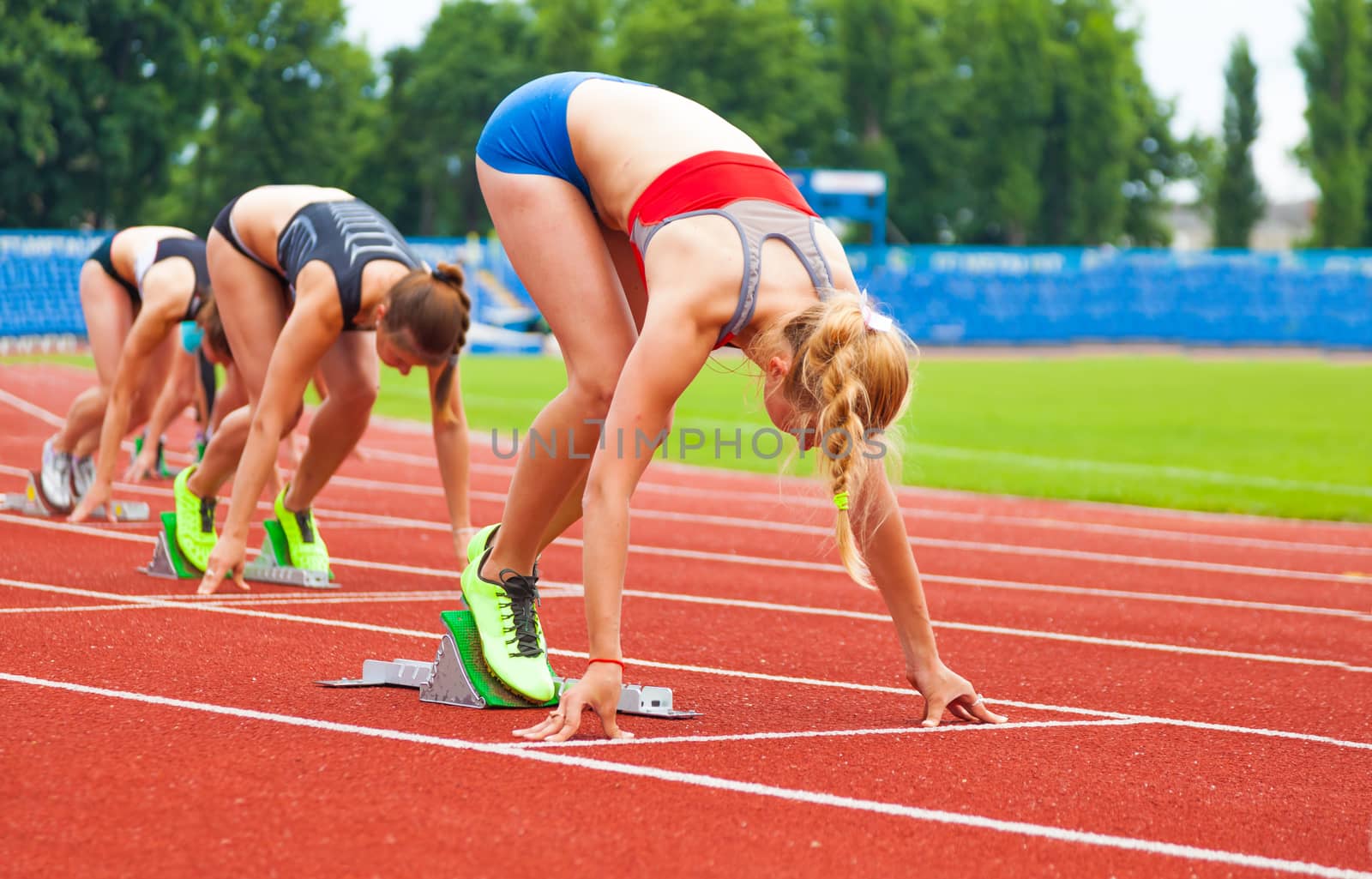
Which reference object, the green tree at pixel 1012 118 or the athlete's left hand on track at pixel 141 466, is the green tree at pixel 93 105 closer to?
the green tree at pixel 1012 118

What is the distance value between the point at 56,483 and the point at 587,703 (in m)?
5.55

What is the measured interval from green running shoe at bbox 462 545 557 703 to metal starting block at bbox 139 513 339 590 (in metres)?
2.23

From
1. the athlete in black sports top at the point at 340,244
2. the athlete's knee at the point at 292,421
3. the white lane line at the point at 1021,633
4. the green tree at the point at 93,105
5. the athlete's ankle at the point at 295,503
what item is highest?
the green tree at the point at 93,105

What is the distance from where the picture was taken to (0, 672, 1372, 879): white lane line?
325cm

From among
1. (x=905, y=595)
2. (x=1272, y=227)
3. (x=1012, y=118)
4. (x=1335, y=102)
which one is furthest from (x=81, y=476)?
(x=1272, y=227)

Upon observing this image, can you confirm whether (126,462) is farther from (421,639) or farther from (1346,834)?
(1346,834)

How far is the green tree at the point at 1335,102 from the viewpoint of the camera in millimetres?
62062

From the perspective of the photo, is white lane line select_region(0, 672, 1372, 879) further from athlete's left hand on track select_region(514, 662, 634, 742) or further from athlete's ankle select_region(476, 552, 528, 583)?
athlete's ankle select_region(476, 552, 528, 583)

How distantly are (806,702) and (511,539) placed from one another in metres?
0.96

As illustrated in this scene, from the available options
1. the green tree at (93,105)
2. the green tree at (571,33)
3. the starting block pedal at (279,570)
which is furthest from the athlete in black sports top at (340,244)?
the green tree at (571,33)

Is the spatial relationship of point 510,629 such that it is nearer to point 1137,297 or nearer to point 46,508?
point 46,508

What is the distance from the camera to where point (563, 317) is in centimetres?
421

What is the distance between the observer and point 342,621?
5.67 metres

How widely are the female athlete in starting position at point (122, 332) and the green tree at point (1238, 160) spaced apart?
2401 inches
